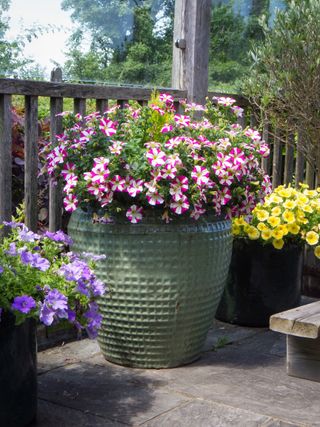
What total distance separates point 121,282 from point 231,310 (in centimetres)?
120

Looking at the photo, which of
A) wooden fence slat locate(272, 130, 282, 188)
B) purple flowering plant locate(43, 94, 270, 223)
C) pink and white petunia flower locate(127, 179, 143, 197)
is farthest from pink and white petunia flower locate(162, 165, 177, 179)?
wooden fence slat locate(272, 130, 282, 188)

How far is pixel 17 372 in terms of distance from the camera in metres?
2.50

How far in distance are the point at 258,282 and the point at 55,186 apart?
1.35 m

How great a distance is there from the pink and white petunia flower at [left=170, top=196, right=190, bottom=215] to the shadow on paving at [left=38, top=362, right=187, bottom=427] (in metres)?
0.80

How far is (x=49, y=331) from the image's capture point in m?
3.64

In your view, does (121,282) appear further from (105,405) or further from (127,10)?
(127,10)

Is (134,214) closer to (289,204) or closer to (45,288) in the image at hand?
(45,288)

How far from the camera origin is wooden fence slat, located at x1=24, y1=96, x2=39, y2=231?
11.5 feet

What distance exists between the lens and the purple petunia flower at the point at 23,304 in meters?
2.35

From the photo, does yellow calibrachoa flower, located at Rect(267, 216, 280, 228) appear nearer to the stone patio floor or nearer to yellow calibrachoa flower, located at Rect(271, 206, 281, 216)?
yellow calibrachoa flower, located at Rect(271, 206, 281, 216)

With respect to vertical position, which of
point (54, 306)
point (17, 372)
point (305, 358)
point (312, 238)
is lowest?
point (17, 372)

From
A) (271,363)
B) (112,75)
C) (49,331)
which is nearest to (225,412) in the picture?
(271,363)

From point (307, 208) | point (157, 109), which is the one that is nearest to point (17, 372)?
point (157, 109)

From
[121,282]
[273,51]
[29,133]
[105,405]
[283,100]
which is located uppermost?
[273,51]
